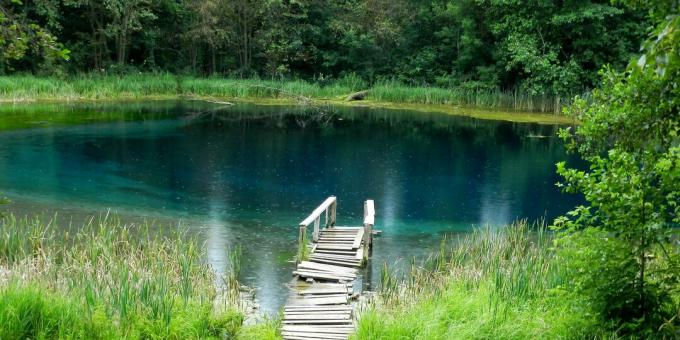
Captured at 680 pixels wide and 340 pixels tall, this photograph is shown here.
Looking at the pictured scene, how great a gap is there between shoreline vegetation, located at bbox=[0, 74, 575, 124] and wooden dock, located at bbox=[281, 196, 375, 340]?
20.5 metres

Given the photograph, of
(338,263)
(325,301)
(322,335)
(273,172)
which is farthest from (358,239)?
(273,172)

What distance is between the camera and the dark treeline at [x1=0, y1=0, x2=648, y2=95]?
34.0 meters

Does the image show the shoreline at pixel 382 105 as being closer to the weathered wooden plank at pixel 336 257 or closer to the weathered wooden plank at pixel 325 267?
the weathered wooden plank at pixel 336 257

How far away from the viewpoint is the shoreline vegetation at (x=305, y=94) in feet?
108

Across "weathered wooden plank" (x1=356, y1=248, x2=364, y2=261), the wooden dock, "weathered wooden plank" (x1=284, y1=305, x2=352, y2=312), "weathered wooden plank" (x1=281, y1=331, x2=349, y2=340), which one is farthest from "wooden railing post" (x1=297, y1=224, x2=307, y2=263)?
"weathered wooden plank" (x1=281, y1=331, x2=349, y2=340)

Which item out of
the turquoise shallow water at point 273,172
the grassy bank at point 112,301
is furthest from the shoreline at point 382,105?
the grassy bank at point 112,301

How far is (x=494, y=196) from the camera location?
17.8m

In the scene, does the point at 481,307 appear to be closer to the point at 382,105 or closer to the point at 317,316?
the point at 317,316

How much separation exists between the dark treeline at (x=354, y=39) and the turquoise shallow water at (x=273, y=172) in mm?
6277

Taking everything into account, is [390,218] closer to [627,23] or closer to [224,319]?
[224,319]

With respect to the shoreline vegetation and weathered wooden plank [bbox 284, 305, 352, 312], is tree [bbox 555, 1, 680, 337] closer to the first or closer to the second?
weathered wooden plank [bbox 284, 305, 352, 312]

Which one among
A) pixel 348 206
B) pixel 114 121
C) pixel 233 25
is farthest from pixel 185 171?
pixel 233 25

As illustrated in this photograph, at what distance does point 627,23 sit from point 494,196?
813 inches

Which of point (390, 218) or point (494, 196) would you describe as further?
point (494, 196)
